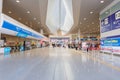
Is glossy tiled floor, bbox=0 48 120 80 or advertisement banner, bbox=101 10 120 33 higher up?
advertisement banner, bbox=101 10 120 33

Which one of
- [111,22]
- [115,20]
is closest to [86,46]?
[111,22]

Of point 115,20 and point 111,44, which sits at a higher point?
point 115,20

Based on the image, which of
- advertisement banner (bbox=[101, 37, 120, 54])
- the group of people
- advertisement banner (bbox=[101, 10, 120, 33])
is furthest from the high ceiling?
the group of people

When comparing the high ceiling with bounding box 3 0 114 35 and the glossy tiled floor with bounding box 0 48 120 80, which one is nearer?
the glossy tiled floor with bounding box 0 48 120 80

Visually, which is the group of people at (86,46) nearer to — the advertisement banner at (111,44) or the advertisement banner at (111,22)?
the advertisement banner at (111,44)

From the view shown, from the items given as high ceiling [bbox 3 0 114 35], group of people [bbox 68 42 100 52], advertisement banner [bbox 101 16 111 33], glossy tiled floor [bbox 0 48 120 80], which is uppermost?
high ceiling [bbox 3 0 114 35]

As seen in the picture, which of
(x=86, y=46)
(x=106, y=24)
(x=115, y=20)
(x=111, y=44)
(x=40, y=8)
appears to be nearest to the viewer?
(x=115, y=20)

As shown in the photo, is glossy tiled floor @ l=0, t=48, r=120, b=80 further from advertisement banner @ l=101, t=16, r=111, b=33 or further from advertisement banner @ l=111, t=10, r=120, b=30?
advertisement banner @ l=101, t=16, r=111, b=33

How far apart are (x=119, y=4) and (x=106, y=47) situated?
4.40 meters

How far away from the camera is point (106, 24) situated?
558 inches

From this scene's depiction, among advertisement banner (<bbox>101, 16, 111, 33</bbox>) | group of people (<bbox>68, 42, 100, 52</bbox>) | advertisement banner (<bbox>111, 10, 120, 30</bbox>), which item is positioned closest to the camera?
advertisement banner (<bbox>111, 10, 120, 30</bbox>)

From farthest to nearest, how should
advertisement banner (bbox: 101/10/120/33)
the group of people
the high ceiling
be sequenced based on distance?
the group of people, the high ceiling, advertisement banner (bbox: 101/10/120/33)

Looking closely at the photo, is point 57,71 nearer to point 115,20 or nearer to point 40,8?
point 115,20

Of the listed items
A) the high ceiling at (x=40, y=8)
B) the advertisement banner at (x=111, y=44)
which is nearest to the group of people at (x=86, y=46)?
the high ceiling at (x=40, y=8)
